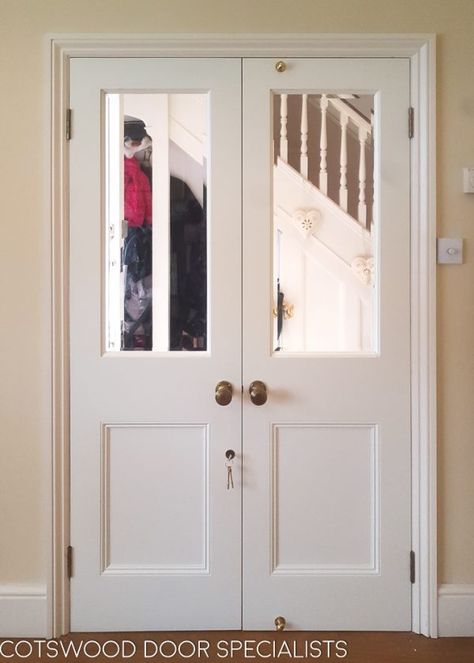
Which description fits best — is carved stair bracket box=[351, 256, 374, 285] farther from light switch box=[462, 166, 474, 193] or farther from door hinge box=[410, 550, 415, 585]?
door hinge box=[410, 550, 415, 585]

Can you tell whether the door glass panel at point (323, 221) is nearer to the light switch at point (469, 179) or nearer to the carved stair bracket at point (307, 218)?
the carved stair bracket at point (307, 218)

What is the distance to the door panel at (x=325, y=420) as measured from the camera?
6.37 ft

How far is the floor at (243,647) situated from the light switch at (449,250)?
1344 millimetres

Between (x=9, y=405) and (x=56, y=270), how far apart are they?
0.52 m

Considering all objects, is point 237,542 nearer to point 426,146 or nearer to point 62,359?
point 62,359

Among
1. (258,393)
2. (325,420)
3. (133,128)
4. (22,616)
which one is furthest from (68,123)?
(22,616)

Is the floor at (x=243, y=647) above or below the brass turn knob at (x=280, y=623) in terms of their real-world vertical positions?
below

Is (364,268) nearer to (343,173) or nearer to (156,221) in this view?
(343,173)

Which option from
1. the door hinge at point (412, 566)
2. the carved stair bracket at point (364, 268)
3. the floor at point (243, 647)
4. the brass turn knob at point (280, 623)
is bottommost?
the floor at point (243, 647)

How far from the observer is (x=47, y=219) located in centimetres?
191

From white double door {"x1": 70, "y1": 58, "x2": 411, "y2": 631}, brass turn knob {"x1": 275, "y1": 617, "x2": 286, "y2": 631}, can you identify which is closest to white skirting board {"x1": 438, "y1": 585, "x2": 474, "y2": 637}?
white double door {"x1": 70, "y1": 58, "x2": 411, "y2": 631}

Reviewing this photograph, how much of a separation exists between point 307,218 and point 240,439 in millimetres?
834

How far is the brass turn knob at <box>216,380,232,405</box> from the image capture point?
190 centimetres

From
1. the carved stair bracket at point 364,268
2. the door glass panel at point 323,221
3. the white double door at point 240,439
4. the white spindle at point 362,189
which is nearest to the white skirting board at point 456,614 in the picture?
the white double door at point 240,439
